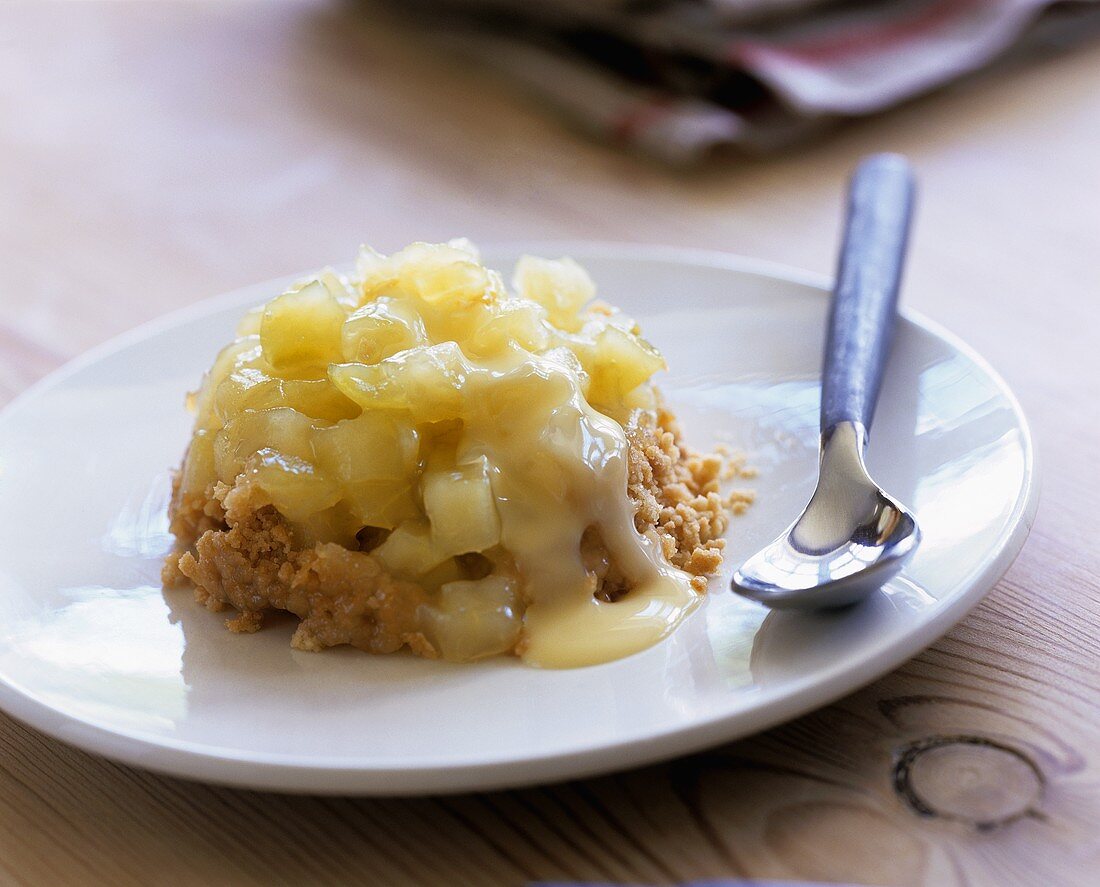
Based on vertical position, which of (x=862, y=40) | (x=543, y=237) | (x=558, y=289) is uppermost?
(x=558, y=289)

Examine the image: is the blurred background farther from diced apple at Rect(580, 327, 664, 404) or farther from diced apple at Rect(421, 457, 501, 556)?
diced apple at Rect(421, 457, 501, 556)

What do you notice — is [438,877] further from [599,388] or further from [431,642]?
[599,388]

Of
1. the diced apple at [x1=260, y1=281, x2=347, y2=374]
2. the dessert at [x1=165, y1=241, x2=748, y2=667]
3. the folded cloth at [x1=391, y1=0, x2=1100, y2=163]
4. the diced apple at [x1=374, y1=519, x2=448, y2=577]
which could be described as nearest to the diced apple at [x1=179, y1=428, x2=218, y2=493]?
the dessert at [x1=165, y1=241, x2=748, y2=667]

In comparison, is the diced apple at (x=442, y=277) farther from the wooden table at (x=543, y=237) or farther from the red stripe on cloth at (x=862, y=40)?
the red stripe on cloth at (x=862, y=40)

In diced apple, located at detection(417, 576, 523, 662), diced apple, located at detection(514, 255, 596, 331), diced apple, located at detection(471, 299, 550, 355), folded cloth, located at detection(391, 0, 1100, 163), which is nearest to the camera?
diced apple, located at detection(417, 576, 523, 662)

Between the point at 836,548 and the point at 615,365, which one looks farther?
the point at 615,365

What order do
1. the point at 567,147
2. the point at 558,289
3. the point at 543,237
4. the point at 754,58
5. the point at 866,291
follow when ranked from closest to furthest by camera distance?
the point at 558,289, the point at 866,291, the point at 543,237, the point at 754,58, the point at 567,147

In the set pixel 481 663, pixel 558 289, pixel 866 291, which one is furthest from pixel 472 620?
pixel 866 291

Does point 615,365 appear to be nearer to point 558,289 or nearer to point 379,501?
point 558,289
